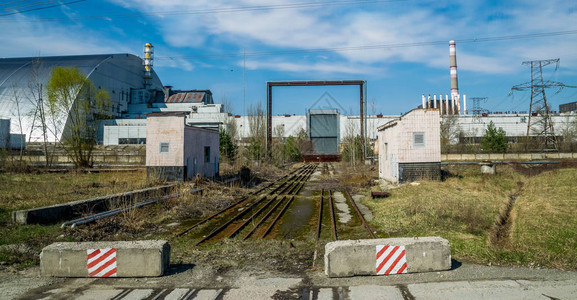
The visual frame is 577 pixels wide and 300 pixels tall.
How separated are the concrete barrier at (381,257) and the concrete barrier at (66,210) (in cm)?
746

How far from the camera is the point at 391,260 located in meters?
5.27

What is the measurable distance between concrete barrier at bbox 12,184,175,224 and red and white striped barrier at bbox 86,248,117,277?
4.52 metres

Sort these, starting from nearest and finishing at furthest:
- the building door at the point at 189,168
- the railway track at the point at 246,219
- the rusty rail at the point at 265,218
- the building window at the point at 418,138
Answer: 1. the rusty rail at the point at 265,218
2. the railway track at the point at 246,219
3. the building window at the point at 418,138
4. the building door at the point at 189,168

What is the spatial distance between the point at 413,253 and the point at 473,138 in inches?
2266

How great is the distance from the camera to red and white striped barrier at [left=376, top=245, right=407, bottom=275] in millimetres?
5246

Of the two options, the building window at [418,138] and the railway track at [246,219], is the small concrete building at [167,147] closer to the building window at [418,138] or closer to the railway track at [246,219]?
the railway track at [246,219]

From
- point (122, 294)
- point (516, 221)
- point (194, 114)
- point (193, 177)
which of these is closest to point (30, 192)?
point (193, 177)

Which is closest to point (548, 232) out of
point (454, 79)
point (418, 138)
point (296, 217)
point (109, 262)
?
point (296, 217)

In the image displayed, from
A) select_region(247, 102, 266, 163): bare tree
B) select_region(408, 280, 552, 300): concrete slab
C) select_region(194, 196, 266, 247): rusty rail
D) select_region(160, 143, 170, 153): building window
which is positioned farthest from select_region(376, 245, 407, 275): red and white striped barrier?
select_region(247, 102, 266, 163): bare tree

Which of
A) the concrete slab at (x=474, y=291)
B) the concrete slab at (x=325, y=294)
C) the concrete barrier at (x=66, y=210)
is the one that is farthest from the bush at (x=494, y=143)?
the concrete slab at (x=325, y=294)

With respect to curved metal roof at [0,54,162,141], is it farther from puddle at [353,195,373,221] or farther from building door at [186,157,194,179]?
puddle at [353,195,373,221]

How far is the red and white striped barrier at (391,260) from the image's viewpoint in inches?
207

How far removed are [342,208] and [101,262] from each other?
8422 mm

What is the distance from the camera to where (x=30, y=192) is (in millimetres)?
13172
